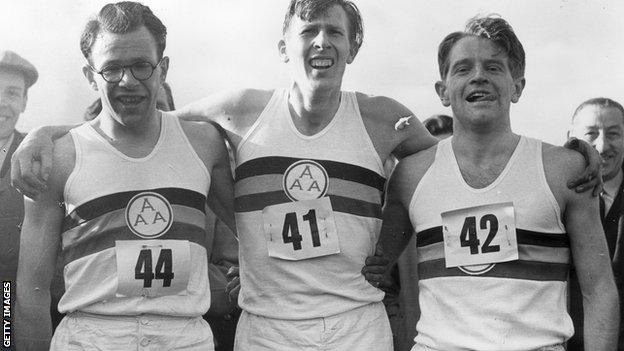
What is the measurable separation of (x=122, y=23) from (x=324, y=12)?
3.31 ft

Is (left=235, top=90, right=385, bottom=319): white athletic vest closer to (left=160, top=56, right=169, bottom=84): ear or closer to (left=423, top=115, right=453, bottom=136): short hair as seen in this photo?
(left=160, top=56, right=169, bottom=84): ear

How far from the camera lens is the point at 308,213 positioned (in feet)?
11.8

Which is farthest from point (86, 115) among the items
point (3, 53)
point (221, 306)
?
point (221, 306)

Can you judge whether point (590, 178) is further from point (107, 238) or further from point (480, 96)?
point (107, 238)

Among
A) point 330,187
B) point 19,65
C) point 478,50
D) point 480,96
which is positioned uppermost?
point 19,65

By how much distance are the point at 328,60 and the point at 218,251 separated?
1.51 m

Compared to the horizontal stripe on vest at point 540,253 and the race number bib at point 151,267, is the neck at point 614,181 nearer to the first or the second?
the horizontal stripe on vest at point 540,253

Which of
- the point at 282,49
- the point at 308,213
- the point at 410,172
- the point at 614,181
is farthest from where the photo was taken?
the point at 614,181

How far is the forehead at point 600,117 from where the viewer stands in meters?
5.26

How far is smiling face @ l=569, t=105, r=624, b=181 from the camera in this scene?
5098 millimetres

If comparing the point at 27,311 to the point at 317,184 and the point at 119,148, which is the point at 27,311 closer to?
the point at 119,148

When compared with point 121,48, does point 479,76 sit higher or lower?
lower

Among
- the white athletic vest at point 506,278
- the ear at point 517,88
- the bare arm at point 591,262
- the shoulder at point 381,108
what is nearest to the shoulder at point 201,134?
the shoulder at point 381,108

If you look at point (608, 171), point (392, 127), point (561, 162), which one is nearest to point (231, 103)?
point (392, 127)
